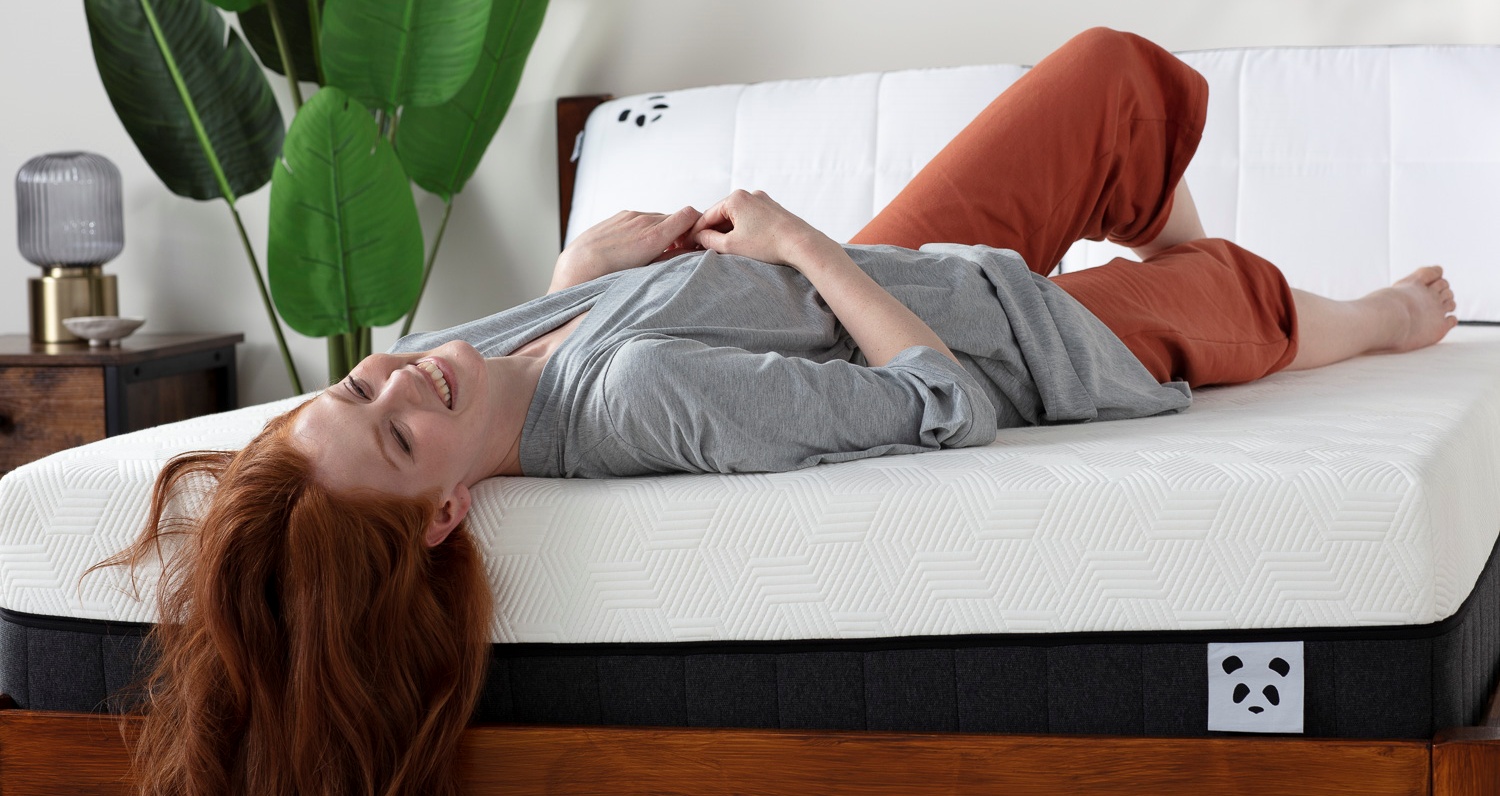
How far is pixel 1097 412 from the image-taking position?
1337 mm

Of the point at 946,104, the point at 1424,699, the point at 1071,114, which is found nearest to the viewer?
the point at 1424,699

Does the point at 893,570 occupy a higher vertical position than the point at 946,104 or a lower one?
lower

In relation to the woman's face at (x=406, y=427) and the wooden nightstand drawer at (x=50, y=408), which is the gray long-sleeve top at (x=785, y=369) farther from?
the wooden nightstand drawer at (x=50, y=408)

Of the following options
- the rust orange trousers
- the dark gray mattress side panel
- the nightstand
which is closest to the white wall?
the nightstand

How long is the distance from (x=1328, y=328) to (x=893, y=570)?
995 millimetres

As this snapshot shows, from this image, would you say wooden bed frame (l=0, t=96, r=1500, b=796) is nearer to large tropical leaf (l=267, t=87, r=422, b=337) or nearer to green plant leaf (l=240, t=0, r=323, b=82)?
large tropical leaf (l=267, t=87, r=422, b=337)

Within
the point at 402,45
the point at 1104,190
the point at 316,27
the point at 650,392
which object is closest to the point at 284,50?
the point at 316,27

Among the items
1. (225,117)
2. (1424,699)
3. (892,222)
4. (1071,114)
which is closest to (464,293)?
(225,117)

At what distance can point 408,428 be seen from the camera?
1026mm

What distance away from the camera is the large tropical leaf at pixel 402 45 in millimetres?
2201

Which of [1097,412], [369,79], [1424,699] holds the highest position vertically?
[369,79]

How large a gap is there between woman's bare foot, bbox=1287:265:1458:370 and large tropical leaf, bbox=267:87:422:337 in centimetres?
142

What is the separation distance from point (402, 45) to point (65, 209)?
80 centimetres

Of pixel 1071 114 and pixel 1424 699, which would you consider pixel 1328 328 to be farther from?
pixel 1424 699
